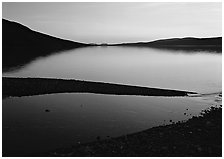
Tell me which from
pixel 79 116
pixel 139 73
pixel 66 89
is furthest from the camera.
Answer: pixel 139 73

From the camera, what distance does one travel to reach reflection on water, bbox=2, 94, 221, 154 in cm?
1852

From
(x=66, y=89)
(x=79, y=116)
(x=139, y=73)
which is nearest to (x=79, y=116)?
(x=79, y=116)

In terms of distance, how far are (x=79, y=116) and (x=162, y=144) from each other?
1023 centimetres

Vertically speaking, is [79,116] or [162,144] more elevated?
[79,116]

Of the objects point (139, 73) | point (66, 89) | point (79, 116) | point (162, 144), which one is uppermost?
point (139, 73)

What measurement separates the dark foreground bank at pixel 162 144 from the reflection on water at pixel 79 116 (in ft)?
7.24

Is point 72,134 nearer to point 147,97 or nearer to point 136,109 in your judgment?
point 136,109

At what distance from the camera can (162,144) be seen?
16.8 metres

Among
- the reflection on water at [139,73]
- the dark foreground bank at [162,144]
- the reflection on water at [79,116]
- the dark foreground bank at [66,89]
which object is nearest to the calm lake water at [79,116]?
the reflection on water at [79,116]

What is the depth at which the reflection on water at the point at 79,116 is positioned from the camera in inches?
729

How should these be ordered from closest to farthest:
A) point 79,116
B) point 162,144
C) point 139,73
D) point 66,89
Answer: point 162,144, point 79,116, point 66,89, point 139,73

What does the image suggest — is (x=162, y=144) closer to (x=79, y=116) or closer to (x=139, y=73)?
(x=79, y=116)

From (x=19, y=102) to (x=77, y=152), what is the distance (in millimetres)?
16231

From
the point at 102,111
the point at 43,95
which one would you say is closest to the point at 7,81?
the point at 43,95
